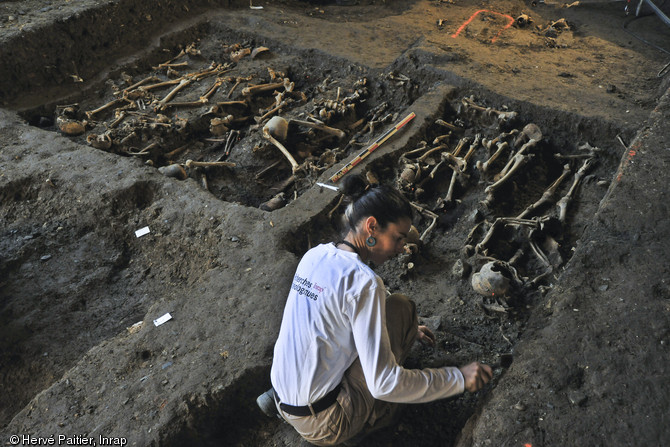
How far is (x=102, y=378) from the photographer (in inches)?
117

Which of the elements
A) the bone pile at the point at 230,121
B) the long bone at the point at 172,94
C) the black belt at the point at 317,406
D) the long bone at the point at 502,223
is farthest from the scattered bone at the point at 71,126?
the black belt at the point at 317,406

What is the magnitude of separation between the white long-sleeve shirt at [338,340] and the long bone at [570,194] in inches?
85.0

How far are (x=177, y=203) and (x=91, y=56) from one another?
3.80 meters

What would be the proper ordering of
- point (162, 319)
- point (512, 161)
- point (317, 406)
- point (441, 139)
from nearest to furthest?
Answer: 1. point (317, 406)
2. point (162, 319)
3. point (512, 161)
4. point (441, 139)

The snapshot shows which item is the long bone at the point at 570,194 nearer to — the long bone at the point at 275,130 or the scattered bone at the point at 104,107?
the long bone at the point at 275,130

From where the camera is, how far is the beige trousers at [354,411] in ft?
7.50

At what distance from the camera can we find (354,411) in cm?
231

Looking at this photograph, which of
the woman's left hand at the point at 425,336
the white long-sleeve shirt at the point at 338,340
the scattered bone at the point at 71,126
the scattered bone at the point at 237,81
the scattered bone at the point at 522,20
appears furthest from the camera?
the scattered bone at the point at 522,20

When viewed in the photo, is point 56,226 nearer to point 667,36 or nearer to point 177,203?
point 177,203

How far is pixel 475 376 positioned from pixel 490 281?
113cm

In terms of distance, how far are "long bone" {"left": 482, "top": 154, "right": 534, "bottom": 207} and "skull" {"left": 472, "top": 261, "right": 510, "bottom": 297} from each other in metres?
0.90

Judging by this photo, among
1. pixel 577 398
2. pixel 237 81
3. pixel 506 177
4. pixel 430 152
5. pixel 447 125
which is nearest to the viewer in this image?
pixel 577 398

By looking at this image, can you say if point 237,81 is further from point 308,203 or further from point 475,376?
point 475,376

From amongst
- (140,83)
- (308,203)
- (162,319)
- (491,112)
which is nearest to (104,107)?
(140,83)
